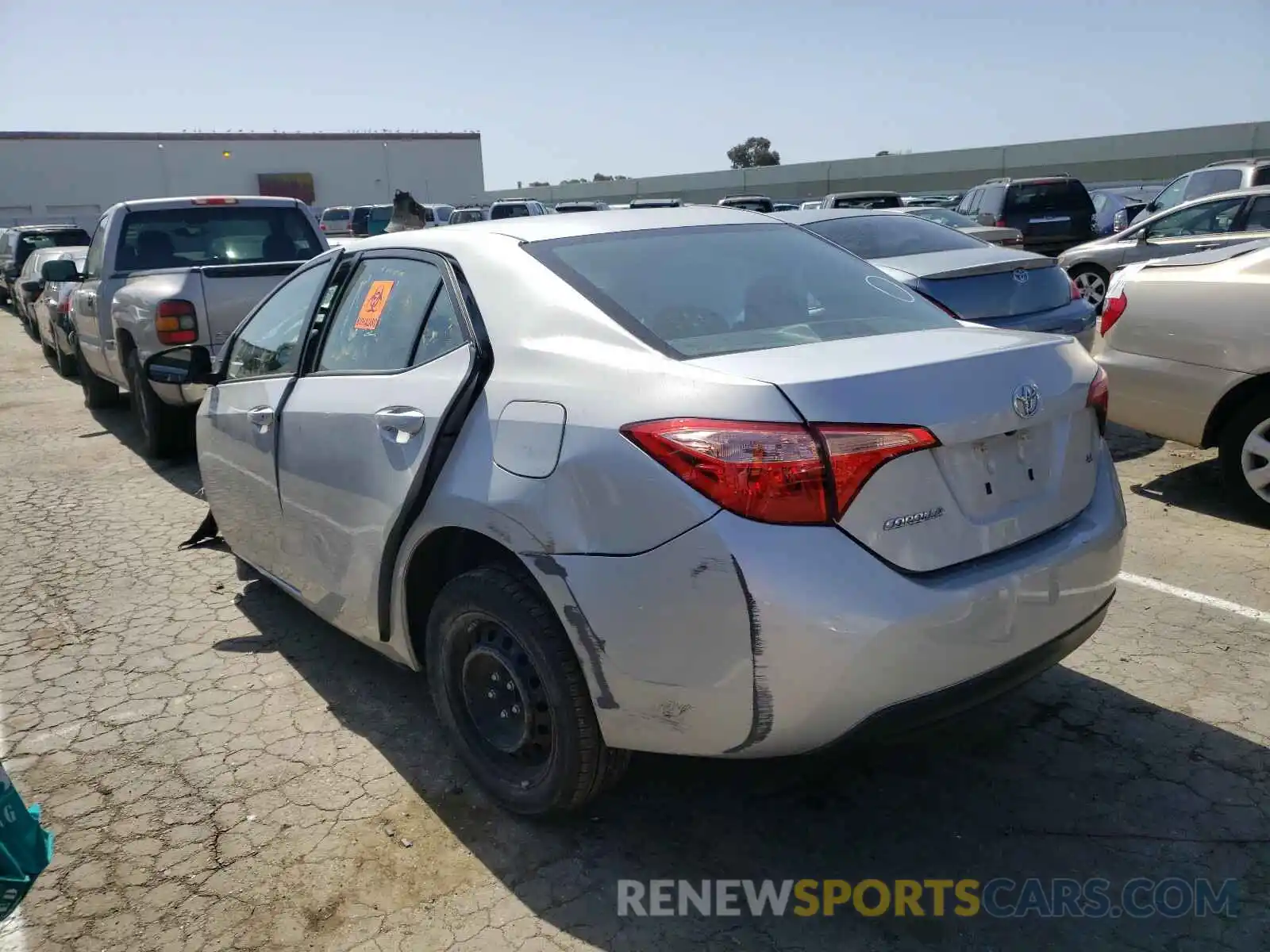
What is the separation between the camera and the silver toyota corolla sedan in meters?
2.25

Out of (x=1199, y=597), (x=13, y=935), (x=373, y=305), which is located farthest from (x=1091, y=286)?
(x=13, y=935)

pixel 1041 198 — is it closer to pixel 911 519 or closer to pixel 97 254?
pixel 97 254

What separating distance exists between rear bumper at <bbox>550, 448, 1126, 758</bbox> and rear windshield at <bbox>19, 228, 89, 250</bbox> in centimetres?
2265

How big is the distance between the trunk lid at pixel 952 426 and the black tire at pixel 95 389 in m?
9.54

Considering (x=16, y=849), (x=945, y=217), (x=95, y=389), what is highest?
(x=945, y=217)

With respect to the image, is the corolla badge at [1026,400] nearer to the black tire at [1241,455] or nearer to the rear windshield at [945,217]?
the black tire at [1241,455]

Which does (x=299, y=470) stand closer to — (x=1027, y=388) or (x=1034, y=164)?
(x=1027, y=388)

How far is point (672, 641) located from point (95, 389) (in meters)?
9.80

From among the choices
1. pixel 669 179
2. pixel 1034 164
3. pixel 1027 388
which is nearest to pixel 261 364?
pixel 1027 388

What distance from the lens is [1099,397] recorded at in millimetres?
2949

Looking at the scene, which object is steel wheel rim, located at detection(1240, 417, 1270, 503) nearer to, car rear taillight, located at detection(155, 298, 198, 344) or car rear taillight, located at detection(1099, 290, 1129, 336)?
car rear taillight, located at detection(1099, 290, 1129, 336)

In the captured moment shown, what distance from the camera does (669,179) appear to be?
168ft

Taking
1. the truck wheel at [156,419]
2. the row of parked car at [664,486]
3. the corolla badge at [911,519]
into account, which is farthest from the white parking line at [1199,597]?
the truck wheel at [156,419]

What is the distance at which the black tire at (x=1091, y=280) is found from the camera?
1167 centimetres
